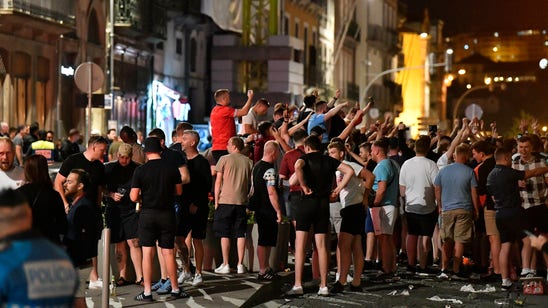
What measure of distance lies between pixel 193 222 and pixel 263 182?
1112mm

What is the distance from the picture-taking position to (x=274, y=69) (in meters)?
49.8

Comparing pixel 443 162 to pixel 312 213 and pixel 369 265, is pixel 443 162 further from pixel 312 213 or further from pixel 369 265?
pixel 312 213

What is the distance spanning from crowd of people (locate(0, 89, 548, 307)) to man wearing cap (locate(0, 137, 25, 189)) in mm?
11

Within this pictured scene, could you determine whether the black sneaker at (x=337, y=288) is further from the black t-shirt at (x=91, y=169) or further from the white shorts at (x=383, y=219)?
the black t-shirt at (x=91, y=169)

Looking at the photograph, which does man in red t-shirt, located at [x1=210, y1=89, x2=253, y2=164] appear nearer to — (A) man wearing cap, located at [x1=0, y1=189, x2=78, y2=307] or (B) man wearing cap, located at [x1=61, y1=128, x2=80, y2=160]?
(B) man wearing cap, located at [x1=61, y1=128, x2=80, y2=160]

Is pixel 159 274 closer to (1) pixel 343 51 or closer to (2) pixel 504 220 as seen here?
(2) pixel 504 220

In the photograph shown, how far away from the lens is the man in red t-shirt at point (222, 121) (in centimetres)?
1767

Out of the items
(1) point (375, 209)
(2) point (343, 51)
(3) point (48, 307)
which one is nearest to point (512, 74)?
(2) point (343, 51)

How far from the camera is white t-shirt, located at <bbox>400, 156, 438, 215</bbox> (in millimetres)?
17234

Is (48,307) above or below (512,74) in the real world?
below

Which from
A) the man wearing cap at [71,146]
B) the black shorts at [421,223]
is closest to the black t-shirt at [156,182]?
the black shorts at [421,223]

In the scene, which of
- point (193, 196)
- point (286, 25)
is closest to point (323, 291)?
point (193, 196)

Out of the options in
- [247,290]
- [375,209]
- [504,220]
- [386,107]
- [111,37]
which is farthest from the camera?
[386,107]

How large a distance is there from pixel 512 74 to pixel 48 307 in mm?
171582
